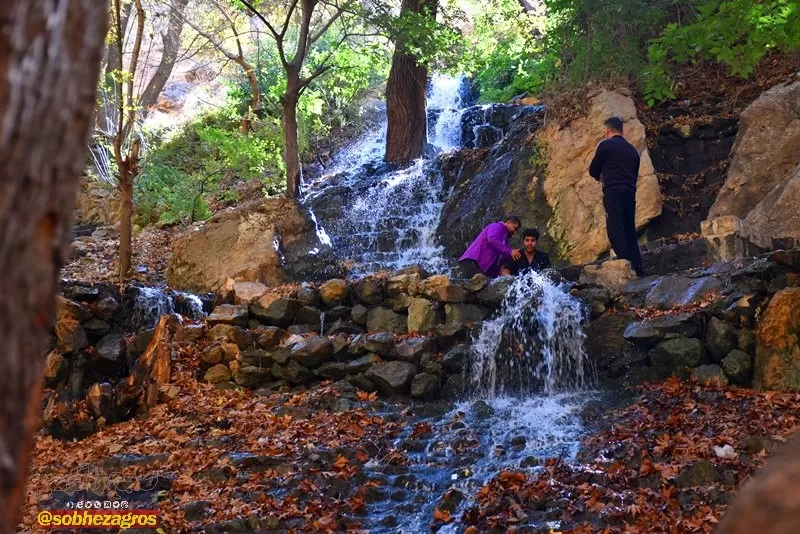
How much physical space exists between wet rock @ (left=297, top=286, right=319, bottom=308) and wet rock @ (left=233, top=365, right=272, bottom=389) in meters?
1.34

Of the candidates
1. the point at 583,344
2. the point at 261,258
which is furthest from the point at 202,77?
the point at 583,344

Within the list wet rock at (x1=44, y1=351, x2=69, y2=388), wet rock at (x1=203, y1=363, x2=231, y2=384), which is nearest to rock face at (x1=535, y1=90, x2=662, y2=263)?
wet rock at (x1=203, y1=363, x2=231, y2=384)

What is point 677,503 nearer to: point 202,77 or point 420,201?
point 420,201

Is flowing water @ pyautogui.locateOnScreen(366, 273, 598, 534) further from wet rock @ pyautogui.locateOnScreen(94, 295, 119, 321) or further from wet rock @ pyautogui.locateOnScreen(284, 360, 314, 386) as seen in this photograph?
wet rock @ pyautogui.locateOnScreen(94, 295, 119, 321)

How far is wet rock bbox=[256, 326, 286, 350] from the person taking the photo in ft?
30.4

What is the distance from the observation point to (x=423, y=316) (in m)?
9.41

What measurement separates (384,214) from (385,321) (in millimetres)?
4911

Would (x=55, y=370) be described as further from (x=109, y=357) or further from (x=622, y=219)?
(x=622, y=219)

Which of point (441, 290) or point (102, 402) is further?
point (441, 290)

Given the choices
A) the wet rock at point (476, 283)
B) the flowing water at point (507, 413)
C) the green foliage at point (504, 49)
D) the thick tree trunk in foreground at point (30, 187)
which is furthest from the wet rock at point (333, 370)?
the green foliage at point (504, 49)

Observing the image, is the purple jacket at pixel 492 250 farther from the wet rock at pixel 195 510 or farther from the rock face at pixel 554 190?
the wet rock at pixel 195 510

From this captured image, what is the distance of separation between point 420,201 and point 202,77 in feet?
58.1

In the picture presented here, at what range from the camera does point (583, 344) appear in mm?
8500

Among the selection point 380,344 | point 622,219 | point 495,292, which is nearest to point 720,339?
point 622,219
